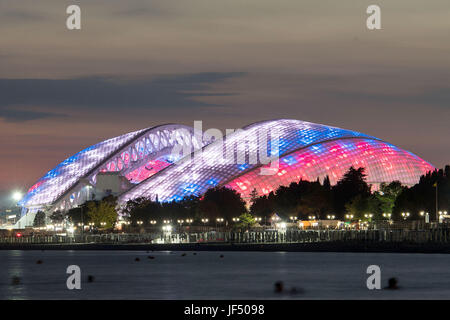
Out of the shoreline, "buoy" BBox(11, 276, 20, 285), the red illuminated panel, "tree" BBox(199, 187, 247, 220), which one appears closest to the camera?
"buoy" BBox(11, 276, 20, 285)

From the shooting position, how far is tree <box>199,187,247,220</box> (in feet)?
561

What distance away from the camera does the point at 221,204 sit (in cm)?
17300

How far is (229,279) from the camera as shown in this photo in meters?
75.4

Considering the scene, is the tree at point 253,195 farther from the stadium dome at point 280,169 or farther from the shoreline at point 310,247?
the shoreline at point 310,247

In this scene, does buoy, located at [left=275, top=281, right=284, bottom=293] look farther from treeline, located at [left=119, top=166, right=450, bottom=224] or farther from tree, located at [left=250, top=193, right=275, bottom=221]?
tree, located at [left=250, top=193, right=275, bottom=221]

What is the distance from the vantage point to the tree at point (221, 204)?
17088cm

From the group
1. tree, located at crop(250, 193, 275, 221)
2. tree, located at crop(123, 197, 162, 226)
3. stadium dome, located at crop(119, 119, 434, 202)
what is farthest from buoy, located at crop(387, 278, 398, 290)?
stadium dome, located at crop(119, 119, 434, 202)

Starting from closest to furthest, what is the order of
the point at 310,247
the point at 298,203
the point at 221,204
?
the point at 310,247 → the point at 298,203 → the point at 221,204

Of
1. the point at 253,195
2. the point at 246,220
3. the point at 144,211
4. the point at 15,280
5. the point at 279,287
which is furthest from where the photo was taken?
the point at 253,195

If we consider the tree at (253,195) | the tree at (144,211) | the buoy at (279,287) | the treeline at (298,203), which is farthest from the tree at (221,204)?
the buoy at (279,287)

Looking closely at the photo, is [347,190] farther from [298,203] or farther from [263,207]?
[263,207]

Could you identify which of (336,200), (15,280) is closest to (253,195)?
(336,200)
